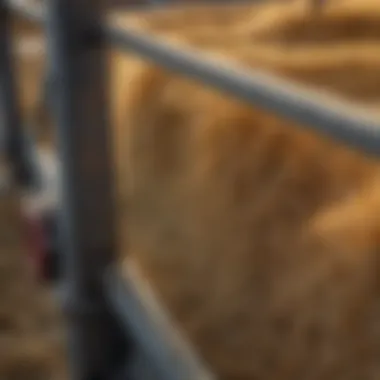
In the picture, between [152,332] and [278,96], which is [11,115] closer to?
[152,332]

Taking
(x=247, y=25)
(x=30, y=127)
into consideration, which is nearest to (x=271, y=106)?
Answer: (x=247, y=25)

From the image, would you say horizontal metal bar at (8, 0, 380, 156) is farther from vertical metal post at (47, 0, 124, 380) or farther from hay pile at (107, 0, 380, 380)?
vertical metal post at (47, 0, 124, 380)

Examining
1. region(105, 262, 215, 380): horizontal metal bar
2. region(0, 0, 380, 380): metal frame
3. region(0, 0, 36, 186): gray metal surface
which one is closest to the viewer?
region(105, 262, 215, 380): horizontal metal bar

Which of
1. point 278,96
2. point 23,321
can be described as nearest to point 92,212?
point 23,321

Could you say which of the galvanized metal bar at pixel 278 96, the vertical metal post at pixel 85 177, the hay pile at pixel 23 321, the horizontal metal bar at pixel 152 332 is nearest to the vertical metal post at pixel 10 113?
the hay pile at pixel 23 321

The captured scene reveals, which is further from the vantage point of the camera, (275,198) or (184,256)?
(184,256)

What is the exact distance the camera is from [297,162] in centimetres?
76

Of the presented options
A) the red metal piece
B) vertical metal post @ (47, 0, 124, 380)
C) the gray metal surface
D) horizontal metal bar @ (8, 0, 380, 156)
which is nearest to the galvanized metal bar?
horizontal metal bar @ (8, 0, 380, 156)

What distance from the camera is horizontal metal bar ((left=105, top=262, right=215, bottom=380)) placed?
0.99 m

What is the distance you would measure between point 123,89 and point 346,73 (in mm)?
427

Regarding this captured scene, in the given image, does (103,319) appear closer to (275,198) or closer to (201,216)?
(201,216)

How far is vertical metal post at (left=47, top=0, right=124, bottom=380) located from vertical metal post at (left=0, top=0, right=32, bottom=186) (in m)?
0.87

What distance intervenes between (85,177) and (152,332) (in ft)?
0.94

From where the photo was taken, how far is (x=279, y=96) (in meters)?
0.69
